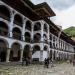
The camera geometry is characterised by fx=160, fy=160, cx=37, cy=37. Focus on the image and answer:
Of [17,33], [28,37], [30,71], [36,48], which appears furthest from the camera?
[36,48]

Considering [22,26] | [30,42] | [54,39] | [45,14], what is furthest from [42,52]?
[54,39]

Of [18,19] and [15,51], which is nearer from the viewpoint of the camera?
[18,19]

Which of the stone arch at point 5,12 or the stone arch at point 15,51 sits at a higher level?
the stone arch at point 5,12

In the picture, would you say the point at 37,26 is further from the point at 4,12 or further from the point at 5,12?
the point at 4,12

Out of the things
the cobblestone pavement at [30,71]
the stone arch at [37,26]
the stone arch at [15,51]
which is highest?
the stone arch at [37,26]

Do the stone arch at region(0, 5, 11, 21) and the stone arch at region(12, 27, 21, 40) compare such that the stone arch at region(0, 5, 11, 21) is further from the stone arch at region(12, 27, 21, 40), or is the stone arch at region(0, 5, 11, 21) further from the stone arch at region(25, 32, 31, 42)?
the stone arch at region(25, 32, 31, 42)

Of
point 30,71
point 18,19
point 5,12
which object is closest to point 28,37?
point 18,19

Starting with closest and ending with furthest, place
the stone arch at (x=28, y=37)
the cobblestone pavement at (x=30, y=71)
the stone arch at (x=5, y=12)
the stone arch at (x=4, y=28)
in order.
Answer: the cobblestone pavement at (x=30, y=71) → the stone arch at (x=5, y=12) → the stone arch at (x=4, y=28) → the stone arch at (x=28, y=37)

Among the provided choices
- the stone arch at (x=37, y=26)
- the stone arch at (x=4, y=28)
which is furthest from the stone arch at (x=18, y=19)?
the stone arch at (x=37, y=26)

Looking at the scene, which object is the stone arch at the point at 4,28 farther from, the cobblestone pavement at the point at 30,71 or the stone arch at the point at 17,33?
the cobblestone pavement at the point at 30,71

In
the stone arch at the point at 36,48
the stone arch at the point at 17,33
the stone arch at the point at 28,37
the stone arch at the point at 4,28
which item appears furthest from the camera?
the stone arch at the point at 36,48

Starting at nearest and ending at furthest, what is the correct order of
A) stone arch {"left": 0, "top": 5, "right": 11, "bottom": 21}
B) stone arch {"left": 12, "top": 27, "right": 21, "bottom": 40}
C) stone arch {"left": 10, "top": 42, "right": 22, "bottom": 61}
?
stone arch {"left": 0, "top": 5, "right": 11, "bottom": 21}, stone arch {"left": 12, "top": 27, "right": 21, "bottom": 40}, stone arch {"left": 10, "top": 42, "right": 22, "bottom": 61}

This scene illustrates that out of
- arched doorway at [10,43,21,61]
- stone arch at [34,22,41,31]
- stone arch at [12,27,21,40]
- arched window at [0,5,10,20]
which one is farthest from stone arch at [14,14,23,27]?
stone arch at [34,22,41,31]

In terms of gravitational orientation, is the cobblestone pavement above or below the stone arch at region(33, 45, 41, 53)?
below
